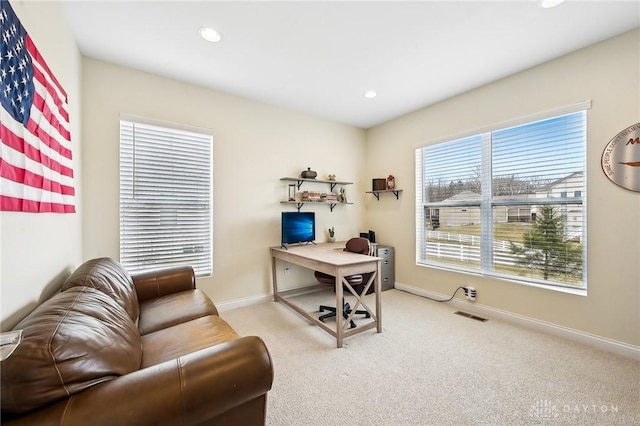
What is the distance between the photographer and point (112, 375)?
93 centimetres

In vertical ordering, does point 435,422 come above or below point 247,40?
below

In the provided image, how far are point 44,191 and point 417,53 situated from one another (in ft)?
9.85

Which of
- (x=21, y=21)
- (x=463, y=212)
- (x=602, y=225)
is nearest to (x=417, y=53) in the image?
(x=463, y=212)

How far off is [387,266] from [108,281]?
3407 millimetres

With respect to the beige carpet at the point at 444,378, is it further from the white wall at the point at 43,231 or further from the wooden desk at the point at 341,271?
the white wall at the point at 43,231

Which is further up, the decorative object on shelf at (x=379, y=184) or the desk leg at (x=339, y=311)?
the decorative object on shelf at (x=379, y=184)

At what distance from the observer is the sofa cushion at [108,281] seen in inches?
58.6

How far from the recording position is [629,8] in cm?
188

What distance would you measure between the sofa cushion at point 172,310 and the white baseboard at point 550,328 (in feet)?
9.48

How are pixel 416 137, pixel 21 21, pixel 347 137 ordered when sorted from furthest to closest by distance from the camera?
pixel 347 137
pixel 416 137
pixel 21 21

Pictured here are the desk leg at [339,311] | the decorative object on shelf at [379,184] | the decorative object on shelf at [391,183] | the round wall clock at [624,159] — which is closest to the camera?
the round wall clock at [624,159]

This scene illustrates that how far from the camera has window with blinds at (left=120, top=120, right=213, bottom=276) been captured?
2676 millimetres

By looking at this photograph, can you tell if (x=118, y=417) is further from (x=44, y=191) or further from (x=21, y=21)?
(x=21, y=21)

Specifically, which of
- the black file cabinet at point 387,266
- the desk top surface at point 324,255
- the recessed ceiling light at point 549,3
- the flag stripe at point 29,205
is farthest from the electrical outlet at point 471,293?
the flag stripe at point 29,205
